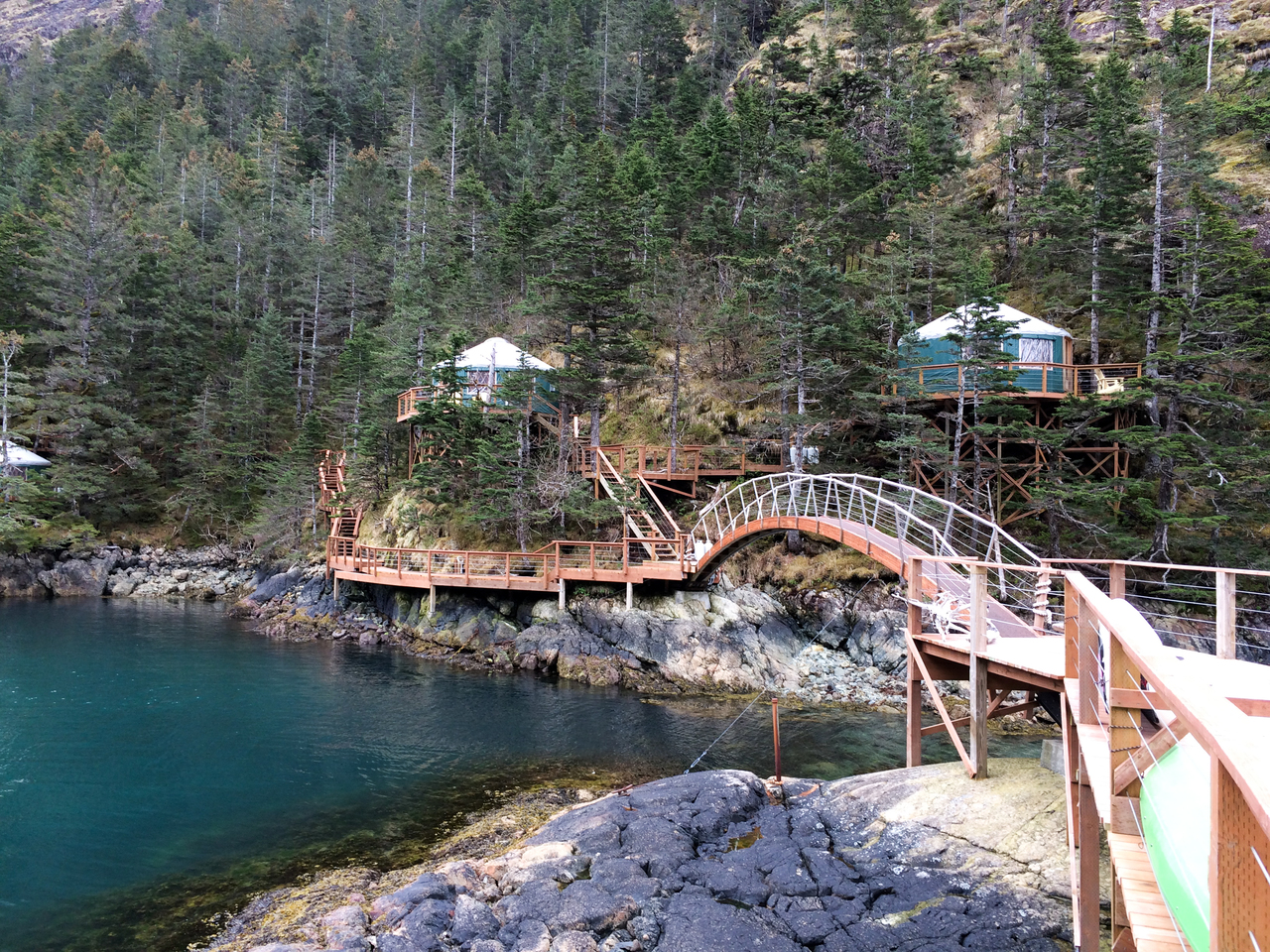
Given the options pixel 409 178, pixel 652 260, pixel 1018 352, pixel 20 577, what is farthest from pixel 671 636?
pixel 409 178

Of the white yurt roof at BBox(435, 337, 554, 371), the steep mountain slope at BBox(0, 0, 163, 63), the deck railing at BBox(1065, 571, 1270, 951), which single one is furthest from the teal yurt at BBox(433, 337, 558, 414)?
the steep mountain slope at BBox(0, 0, 163, 63)

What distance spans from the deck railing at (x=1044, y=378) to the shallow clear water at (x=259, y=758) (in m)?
10.2

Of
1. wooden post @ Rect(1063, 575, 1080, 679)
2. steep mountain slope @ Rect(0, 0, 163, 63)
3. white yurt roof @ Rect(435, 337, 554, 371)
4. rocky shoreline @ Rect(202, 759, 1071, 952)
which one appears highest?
steep mountain slope @ Rect(0, 0, 163, 63)

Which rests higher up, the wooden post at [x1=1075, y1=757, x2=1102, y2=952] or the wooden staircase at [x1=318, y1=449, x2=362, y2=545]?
the wooden staircase at [x1=318, y1=449, x2=362, y2=545]

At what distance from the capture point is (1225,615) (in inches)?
251

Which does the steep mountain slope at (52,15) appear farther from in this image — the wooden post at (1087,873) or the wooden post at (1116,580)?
the wooden post at (1087,873)

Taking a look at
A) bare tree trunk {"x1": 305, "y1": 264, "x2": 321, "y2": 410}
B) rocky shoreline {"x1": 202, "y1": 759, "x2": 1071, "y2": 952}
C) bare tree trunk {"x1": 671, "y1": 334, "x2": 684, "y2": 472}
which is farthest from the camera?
bare tree trunk {"x1": 305, "y1": 264, "x2": 321, "y2": 410}

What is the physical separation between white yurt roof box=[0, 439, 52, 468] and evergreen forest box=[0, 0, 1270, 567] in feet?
2.44

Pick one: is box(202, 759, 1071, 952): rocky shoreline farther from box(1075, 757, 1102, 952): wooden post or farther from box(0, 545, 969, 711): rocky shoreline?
box(0, 545, 969, 711): rocky shoreline

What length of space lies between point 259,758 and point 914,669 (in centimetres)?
1213

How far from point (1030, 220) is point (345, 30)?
2634 inches

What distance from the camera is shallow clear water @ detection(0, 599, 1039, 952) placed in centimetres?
954

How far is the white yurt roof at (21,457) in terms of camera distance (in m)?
31.9

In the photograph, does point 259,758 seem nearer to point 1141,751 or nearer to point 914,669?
point 914,669
